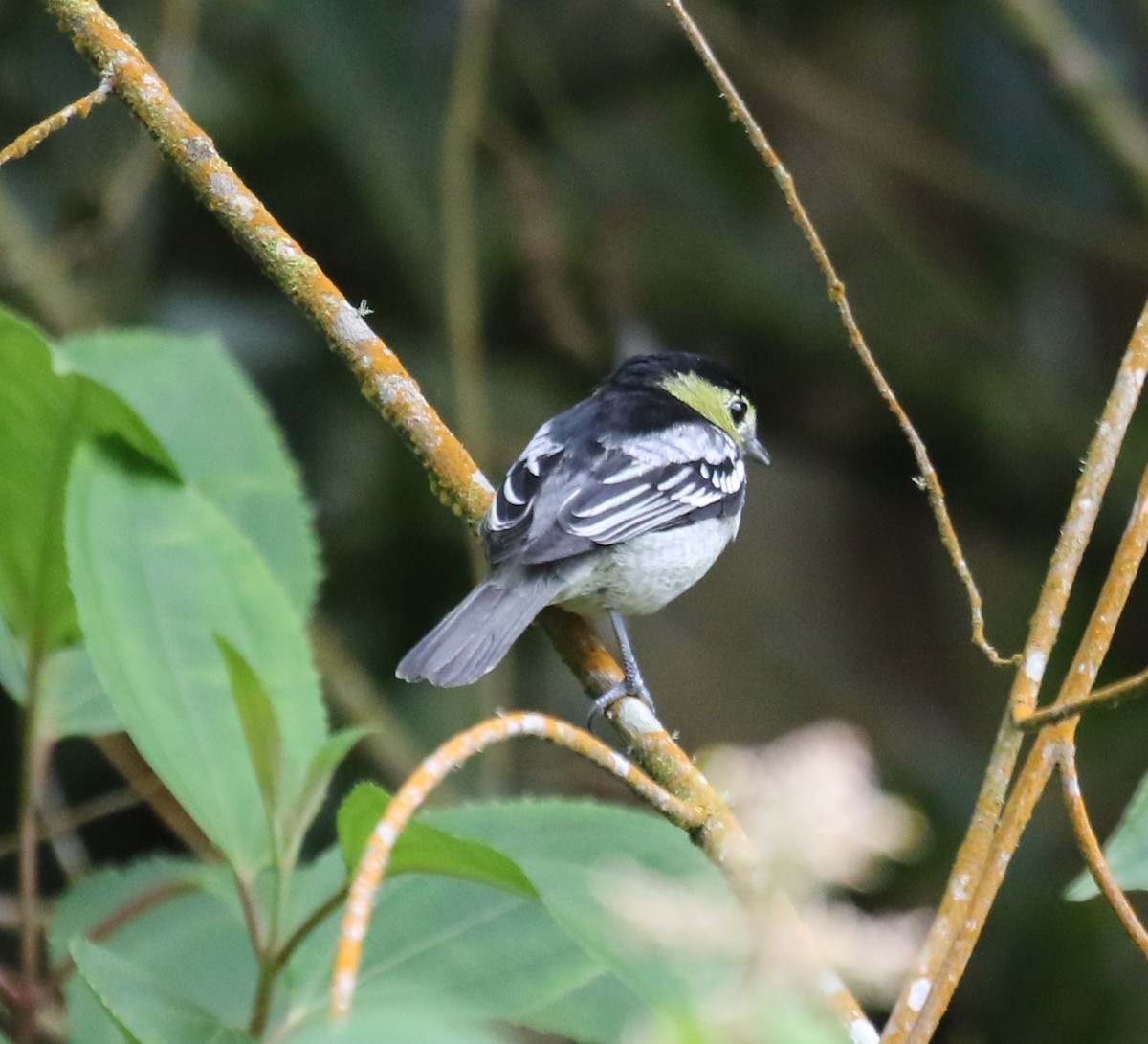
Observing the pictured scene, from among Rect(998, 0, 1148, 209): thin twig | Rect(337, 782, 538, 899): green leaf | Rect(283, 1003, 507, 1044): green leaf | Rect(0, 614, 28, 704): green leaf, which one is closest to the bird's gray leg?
Rect(337, 782, 538, 899): green leaf

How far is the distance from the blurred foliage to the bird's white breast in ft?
3.46

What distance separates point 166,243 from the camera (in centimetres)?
619

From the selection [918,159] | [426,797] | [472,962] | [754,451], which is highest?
[426,797]

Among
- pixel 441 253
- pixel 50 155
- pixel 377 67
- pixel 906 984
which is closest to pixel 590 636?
Result: pixel 906 984

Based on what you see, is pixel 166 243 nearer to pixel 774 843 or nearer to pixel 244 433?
pixel 244 433

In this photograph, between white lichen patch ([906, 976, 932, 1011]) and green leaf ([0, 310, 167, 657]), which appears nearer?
white lichen patch ([906, 976, 932, 1011])

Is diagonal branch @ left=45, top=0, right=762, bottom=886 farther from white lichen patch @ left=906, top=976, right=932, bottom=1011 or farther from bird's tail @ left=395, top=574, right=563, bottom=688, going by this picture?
white lichen patch @ left=906, top=976, right=932, bottom=1011

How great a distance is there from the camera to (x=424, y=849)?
5.64 feet

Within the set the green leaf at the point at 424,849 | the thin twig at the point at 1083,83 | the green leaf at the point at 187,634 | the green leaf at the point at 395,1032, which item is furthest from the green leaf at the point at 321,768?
the thin twig at the point at 1083,83

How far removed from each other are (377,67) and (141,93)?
3.02 meters

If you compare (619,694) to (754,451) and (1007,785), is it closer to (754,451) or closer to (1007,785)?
(1007,785)

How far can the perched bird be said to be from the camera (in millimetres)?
3305

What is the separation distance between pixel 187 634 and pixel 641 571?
1.82 metres

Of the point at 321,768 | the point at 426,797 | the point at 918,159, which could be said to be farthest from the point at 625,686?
the point at 918,159
